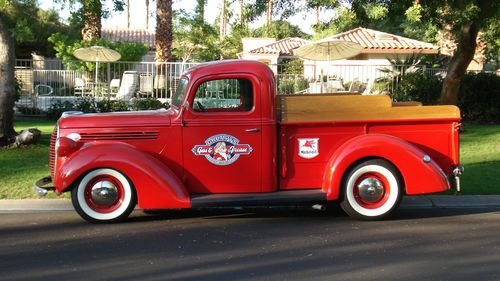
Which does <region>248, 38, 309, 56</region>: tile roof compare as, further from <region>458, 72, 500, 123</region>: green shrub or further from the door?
the door

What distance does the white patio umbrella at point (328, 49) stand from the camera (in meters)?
17.6

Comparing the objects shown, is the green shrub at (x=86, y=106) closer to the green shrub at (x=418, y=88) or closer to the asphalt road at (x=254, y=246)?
the green shrub at (x=418, y=88)

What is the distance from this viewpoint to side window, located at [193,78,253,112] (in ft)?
24.2

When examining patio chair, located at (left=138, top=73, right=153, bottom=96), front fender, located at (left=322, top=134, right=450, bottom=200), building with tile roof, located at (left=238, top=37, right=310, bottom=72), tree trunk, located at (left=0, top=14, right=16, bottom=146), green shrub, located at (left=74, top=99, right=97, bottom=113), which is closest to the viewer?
front fender, located at (left=322, top=134, right=450, bottom=200)

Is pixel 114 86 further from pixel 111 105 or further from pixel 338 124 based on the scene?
pixel 338 124

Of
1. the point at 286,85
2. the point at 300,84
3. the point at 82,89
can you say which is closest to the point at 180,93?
the point at 286,85

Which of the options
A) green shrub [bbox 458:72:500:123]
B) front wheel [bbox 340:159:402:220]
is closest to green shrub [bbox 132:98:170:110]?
green shrub [bbox 458:72:500:123]

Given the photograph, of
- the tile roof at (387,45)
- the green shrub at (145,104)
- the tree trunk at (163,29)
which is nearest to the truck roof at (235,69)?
the green shrub at (145,104)

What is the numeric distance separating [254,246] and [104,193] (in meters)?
2.06

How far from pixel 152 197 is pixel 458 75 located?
1068cm

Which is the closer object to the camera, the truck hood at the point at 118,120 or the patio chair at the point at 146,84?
the truck hood at the point at 118,120

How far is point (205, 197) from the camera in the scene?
7.16 meters

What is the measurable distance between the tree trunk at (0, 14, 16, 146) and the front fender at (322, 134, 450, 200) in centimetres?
758

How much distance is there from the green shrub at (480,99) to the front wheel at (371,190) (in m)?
11.4
